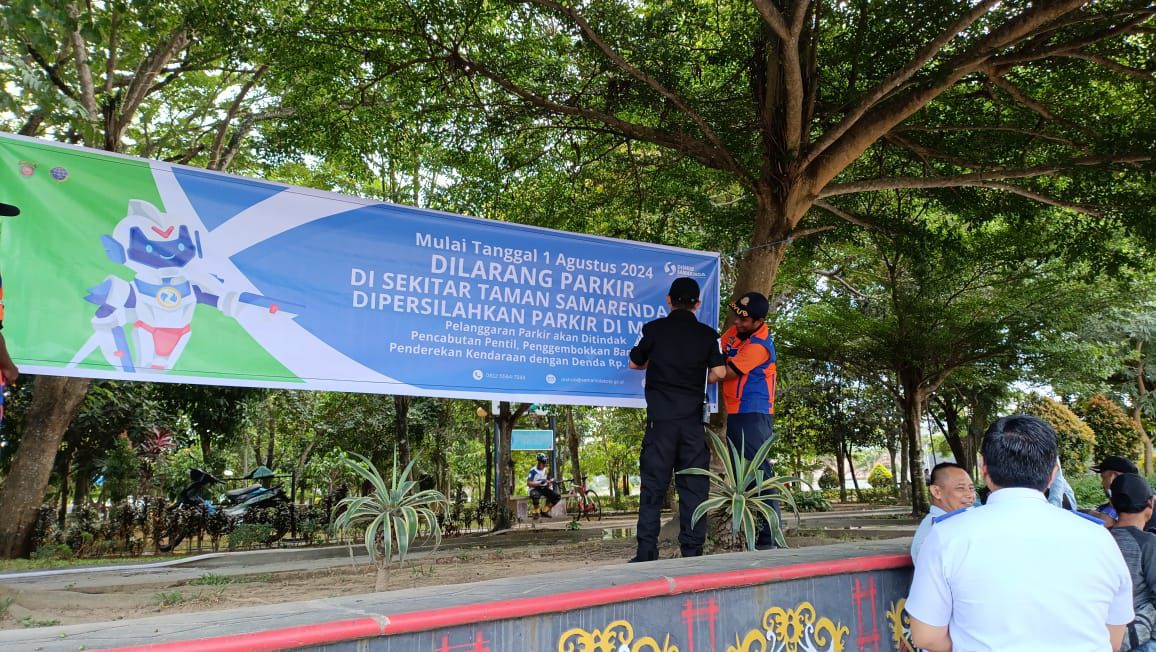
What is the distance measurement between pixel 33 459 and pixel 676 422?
8571 mm

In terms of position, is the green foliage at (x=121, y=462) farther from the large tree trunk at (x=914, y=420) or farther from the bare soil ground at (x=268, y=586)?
the large tree trunk at (x=914, y=420)

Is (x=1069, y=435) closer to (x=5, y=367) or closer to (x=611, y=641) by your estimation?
(x=611, y=641)

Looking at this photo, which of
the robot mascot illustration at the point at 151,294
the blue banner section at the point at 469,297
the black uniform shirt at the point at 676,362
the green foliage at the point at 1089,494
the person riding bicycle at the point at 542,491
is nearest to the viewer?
the robot mascot illustration at the point at 151,294

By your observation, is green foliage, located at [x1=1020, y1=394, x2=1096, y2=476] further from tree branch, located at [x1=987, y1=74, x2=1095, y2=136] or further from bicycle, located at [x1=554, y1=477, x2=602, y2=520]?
tree branch, located at [x1=987, y1=74, x2=1095, y2=136]

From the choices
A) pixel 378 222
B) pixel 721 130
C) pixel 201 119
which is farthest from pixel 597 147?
pixel 201 119

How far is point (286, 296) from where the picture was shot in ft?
15.8

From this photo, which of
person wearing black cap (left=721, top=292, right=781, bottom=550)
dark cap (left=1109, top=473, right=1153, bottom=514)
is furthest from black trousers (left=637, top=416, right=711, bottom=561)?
dark cap (left=1109, top=473, right=1153, bottom=514)

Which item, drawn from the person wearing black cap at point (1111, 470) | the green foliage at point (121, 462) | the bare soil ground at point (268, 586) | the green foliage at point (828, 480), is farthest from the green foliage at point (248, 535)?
the green foliage at point (828, 480)

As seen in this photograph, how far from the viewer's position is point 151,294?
14.6ft

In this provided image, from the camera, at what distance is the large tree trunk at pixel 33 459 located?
353 inches

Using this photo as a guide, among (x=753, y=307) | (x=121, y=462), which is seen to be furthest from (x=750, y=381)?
(x=121, y=462)

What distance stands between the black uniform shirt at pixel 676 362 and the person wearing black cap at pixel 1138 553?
2218mm

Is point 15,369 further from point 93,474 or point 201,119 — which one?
point 93,474

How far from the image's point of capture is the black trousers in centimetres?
455
